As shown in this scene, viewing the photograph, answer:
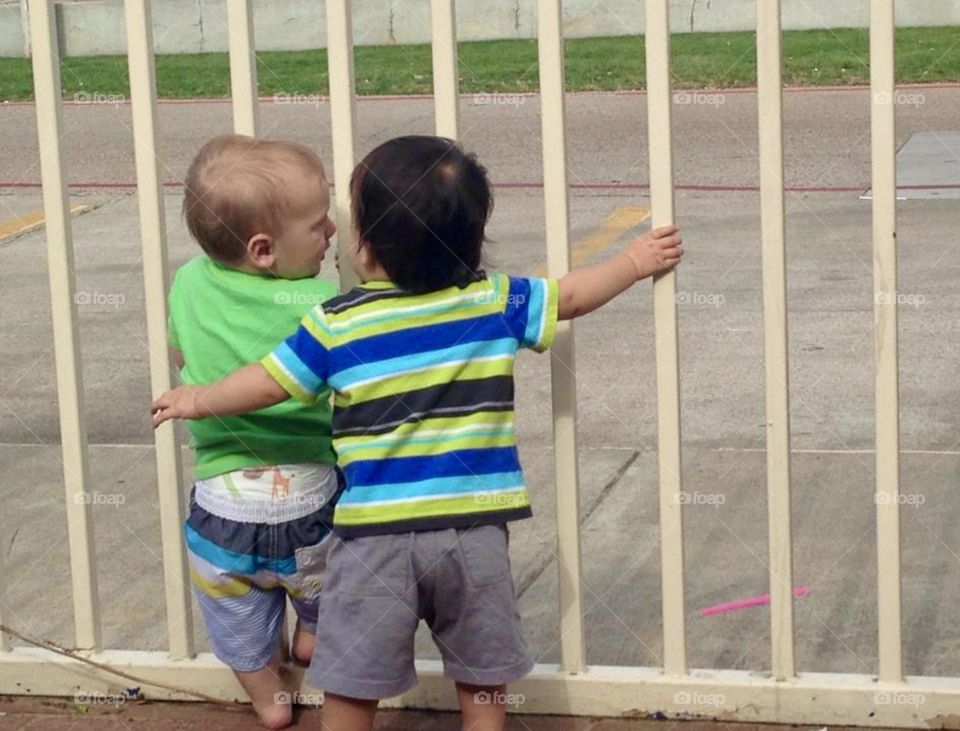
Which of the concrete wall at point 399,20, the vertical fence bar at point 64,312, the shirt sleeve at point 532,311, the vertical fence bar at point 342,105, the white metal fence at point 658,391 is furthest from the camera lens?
the concrete wall at point 399,20

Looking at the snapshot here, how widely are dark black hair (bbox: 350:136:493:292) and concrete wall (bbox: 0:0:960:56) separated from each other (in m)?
16.6

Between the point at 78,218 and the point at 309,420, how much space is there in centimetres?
761

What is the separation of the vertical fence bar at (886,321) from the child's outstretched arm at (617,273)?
0.38 meters

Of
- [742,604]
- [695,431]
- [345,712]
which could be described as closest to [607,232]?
[695,431]

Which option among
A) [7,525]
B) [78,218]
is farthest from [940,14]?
[7,525]

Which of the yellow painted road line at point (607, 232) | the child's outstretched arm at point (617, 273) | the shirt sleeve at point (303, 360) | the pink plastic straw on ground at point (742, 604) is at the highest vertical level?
the child's outstretched arm at point (617, 273)

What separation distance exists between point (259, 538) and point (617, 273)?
2.77ft

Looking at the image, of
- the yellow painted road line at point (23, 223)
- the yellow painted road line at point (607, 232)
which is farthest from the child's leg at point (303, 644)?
the yellow painted road line at point (23, 223)

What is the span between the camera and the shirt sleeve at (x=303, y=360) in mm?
3018

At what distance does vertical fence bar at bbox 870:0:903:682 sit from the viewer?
3.11 m

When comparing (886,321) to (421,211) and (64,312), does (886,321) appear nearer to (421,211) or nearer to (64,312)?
(421,211)

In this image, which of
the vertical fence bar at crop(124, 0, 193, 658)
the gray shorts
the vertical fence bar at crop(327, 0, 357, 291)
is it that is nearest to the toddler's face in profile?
the vertical fence bar at crop(327, 0, 357, 291)

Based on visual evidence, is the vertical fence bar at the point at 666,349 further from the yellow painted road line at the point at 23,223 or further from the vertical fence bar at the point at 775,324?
the yellow painted road line at the point at 23,223

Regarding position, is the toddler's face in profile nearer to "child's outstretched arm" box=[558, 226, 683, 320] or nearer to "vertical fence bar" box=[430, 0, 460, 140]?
"vertical fence bar" box=[430, 0, 460, 140]
